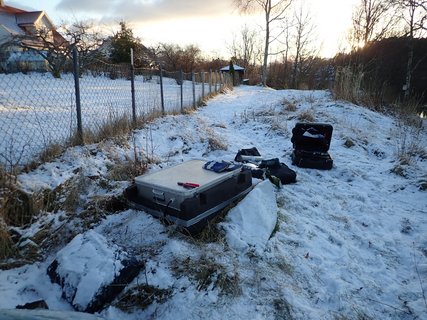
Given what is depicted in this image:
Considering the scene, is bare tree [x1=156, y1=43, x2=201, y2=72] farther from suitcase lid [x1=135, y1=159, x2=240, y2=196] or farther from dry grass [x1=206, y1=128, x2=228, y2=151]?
suitcase lid [x1=135, y1=159, x2=240, y2=196]

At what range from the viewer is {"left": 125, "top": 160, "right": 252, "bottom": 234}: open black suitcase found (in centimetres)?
239

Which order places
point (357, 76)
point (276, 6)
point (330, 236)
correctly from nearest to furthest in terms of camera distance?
point (330, 236), point (357, 76), point (276, 6)

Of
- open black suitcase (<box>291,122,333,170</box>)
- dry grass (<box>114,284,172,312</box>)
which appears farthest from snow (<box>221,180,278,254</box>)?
open black suitcase (<box>291,122,333,170</box>)

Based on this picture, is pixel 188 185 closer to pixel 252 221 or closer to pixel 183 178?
pixel 183 178

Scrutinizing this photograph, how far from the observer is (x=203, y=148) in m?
5.33

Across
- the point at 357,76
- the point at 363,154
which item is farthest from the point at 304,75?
the point at 363,154

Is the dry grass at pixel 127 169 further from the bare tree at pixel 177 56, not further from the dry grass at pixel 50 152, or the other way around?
the bare tree at pixel 177 56

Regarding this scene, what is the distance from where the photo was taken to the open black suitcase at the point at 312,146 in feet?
15.7

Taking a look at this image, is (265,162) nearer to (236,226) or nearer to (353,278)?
(236,226)

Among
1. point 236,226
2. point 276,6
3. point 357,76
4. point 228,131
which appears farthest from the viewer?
point 276,6

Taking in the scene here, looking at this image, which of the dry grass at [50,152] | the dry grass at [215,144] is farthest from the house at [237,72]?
the dry grass at [50,152]

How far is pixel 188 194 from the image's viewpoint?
2.37 meters

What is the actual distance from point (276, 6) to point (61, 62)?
18628 mm

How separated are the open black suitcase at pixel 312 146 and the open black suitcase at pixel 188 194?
7.13 ft
